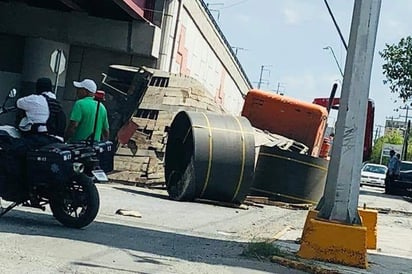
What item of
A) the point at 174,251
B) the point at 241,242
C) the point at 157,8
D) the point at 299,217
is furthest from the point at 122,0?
the point at 174,251

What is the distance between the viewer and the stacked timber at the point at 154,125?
21.0 m

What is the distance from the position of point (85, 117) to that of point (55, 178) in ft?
6.81

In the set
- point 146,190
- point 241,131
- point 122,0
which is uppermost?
point 122,0

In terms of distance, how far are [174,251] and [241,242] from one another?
193cm

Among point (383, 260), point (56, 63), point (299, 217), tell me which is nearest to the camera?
point (383, 260)

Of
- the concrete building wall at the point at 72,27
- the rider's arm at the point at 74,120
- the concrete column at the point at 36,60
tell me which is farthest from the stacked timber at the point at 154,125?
the rider's arm at the point at 74,120

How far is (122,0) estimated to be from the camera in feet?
76.0

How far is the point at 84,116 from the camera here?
40.0 ft

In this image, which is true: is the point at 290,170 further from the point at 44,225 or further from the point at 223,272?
the point at 223,272

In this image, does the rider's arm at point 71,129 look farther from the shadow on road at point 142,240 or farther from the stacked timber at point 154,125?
the stacked timber at point 154,125

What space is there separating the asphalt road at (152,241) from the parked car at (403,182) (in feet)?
72.6

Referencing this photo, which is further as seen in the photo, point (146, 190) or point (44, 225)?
point (146, 190)

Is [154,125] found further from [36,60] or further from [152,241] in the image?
[152,241]

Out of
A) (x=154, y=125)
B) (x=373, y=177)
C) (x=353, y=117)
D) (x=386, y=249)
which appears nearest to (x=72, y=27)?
(x=154, y=125)
